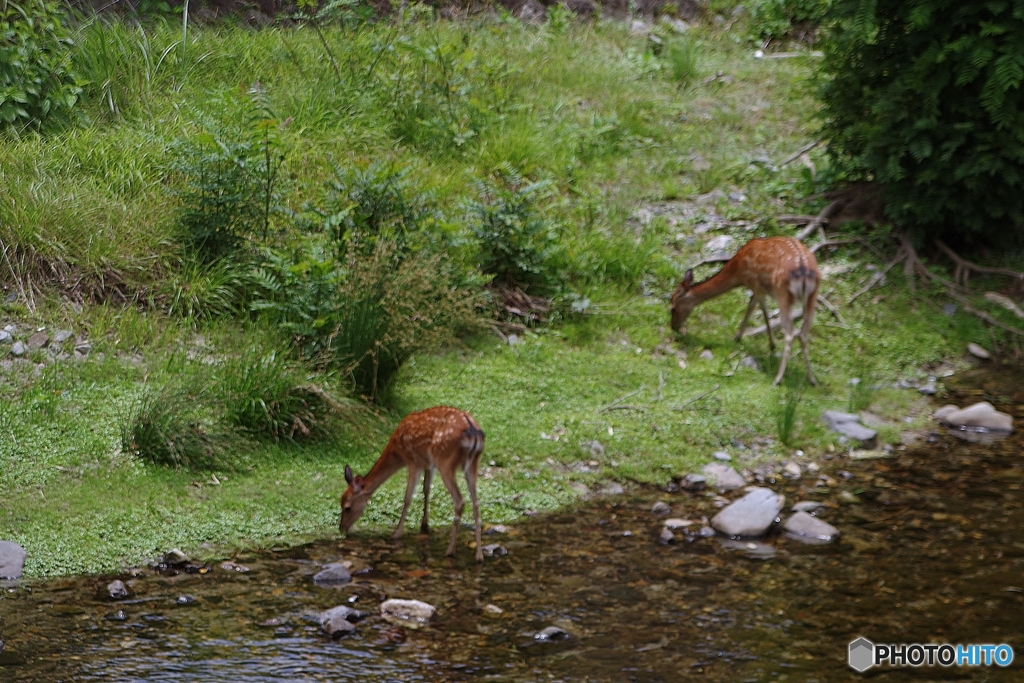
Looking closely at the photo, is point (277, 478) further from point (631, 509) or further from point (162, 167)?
point (162, 167)

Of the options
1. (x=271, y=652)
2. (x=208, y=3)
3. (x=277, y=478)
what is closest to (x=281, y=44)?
(x=208, y=3)

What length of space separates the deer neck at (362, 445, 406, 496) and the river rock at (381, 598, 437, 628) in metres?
1.18

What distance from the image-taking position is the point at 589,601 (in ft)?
19.1

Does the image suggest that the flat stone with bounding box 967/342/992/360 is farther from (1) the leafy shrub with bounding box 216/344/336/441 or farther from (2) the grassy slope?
(1) the leafy shrub with bounding box 216/344/336/441

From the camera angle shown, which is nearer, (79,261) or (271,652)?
(271,652)

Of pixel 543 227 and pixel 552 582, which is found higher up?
pixel 543 227

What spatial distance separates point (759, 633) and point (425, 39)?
930 centimetres

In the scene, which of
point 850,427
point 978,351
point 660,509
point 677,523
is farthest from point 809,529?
point 978,351

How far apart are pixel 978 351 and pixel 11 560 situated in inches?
322

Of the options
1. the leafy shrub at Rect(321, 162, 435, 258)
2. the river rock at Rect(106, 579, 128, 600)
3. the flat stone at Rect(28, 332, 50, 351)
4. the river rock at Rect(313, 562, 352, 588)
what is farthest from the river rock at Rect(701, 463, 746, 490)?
the flat stone at Rect(28, 332, 50, 351)

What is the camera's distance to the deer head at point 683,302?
32.2 feet

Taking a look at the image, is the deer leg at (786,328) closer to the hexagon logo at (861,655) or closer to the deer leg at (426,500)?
the deer leg at (426,500)

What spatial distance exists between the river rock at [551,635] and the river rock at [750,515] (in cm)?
177

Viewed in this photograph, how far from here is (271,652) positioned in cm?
500
